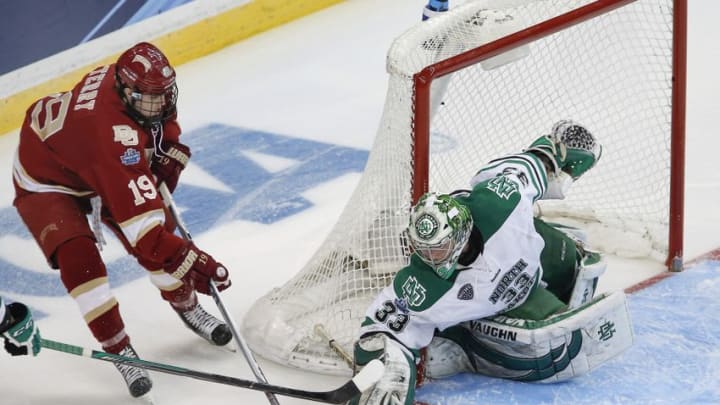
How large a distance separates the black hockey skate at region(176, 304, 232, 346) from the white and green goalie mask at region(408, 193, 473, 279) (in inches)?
33.1

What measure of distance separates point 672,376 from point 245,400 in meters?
1.13

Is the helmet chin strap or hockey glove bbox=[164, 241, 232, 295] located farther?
the helmet chin strap

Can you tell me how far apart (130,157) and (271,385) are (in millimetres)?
695

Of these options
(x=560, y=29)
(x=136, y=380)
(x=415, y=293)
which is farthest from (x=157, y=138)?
(x=560, y=29)

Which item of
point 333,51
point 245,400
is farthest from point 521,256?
point 333,51

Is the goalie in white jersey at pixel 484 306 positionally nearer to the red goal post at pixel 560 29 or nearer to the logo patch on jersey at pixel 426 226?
the logo patch on jersey at pixel 426 226

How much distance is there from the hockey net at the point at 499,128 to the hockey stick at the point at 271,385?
0.34m

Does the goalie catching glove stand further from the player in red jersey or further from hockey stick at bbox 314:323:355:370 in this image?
the player in red jersey

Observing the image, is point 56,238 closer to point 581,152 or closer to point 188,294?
point 188,294

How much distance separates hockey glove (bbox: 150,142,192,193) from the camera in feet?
12.9

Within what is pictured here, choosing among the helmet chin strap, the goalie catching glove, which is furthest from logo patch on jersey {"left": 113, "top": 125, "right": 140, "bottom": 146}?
the goalie catching glove

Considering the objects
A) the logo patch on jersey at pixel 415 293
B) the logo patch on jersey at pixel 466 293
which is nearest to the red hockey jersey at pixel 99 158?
the logo patch on jersey at pixel 415 293

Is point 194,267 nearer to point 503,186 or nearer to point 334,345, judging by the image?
point 334,345

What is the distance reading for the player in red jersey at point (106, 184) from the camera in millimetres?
3557
